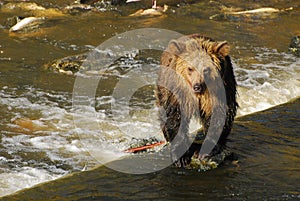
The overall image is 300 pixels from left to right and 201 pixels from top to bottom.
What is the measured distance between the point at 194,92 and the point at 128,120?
2.08 m

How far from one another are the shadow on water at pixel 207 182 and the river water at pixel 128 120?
1cm

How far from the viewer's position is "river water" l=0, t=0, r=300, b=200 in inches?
232

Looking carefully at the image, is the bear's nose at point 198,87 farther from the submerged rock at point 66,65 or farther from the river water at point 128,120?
the submerged rock at point 66,65

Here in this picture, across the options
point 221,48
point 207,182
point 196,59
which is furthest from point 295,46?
point 207,182

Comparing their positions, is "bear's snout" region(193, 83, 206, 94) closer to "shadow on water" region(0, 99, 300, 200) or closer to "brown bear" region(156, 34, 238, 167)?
"brown bear" region(156, 34, 238, 167)

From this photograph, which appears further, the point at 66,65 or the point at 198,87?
the point at 66,65

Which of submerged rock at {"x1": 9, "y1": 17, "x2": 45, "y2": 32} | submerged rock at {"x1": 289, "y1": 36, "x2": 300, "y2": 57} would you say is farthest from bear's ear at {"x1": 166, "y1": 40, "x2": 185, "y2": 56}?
submerged rock at {"x1": 9, "y1": 17, "x2": 45, "y2": 32}

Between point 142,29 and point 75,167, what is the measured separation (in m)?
6.67

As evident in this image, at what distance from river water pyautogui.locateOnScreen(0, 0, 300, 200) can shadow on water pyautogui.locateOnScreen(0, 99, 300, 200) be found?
0.01 metres

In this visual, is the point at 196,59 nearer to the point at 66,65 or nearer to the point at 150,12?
the point at 66,65

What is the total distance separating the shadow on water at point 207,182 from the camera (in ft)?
18.7

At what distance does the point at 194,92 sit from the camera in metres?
6.06

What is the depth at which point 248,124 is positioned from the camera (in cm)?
773

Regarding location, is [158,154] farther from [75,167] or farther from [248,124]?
[248,124]
